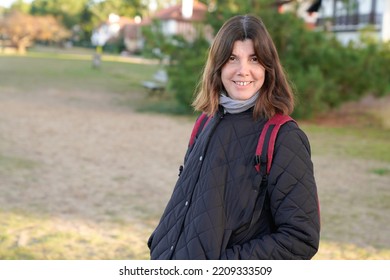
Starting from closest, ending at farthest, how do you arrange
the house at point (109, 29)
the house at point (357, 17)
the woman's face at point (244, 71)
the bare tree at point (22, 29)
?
the woman's face at point (244, 71), the house at point (357, 17), the bare tree at point (22, 29), the house at point (109, 29)

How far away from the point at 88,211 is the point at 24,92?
46.4 ft

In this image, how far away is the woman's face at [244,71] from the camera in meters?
1.92

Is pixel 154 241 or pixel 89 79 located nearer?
pixel 154 241

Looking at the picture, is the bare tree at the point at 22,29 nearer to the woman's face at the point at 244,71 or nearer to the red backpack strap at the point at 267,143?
the woman's face at the point at 244,71

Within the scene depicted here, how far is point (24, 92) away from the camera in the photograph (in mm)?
19453

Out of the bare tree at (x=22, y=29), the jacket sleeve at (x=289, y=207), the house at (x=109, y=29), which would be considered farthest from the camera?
the house at (x=109, y=29)

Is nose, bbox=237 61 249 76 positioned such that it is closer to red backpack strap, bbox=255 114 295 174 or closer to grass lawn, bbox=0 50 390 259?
red backpack strap, bbox=255 114 295 174

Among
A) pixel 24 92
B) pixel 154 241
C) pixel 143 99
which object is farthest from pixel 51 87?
pixel 154 241

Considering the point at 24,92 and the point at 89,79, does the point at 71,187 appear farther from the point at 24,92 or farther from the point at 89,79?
the point at 89,79

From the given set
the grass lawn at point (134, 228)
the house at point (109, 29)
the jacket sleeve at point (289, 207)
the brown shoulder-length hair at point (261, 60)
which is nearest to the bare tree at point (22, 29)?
the house at point (109, 29)

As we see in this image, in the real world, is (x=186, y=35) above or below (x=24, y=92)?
above

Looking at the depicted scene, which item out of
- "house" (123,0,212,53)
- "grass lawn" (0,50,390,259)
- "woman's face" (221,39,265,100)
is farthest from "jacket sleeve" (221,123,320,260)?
"house" (123,0,212,53)

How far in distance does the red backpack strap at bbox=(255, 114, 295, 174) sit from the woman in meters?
0.02

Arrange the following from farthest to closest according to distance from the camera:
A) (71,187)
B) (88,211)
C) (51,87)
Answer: (51,87)
(71,187)
(88,211)
